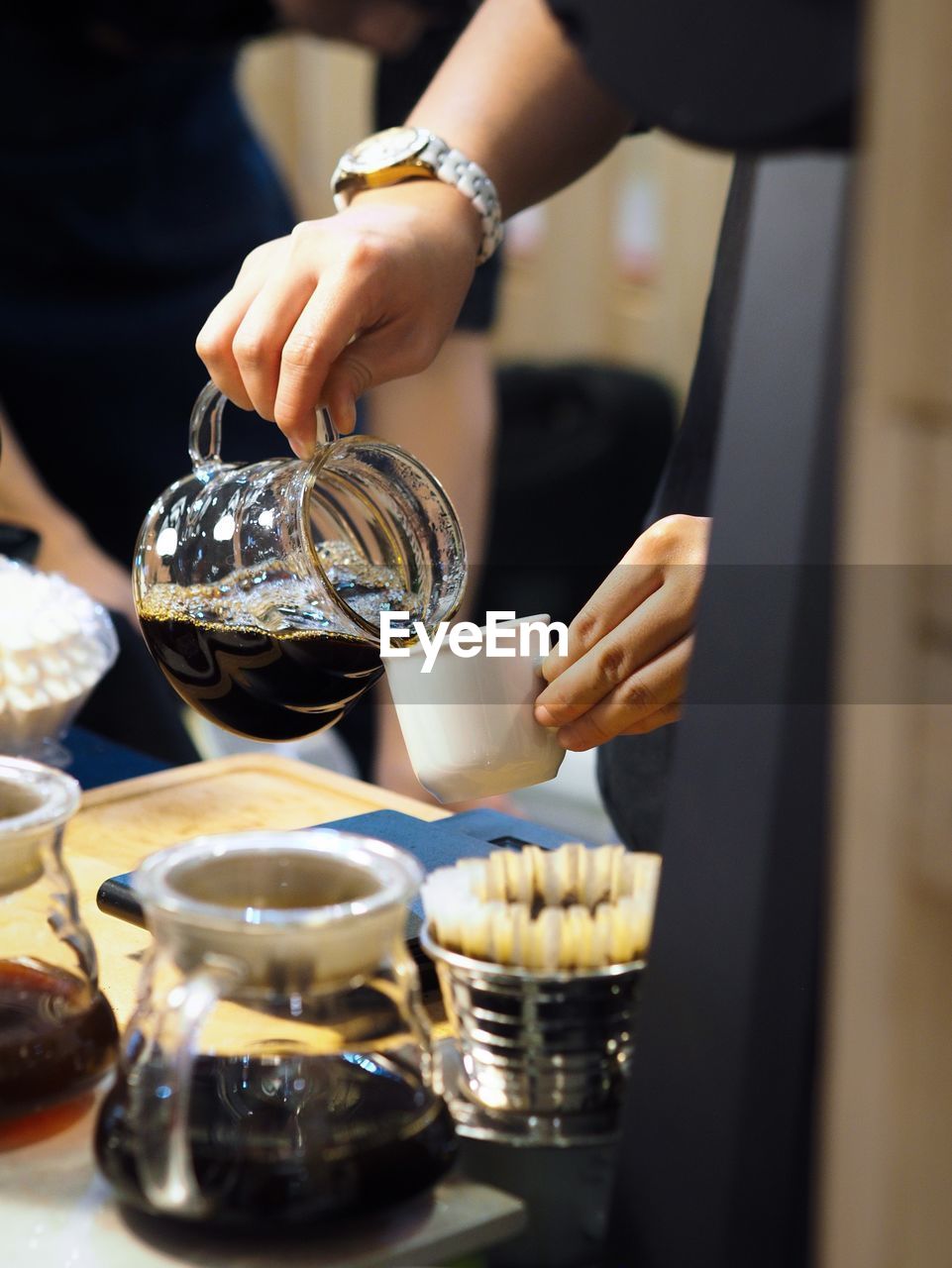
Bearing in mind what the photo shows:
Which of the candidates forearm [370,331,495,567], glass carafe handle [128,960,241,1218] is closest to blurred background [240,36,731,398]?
forearm [370,331,495,567]

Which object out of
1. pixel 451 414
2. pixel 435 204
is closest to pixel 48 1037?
pixel 435 204

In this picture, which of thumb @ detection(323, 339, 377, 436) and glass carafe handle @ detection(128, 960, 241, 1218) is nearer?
glass carafe handle @ detection(128, 960, 241, 1218)

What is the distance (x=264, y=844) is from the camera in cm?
58

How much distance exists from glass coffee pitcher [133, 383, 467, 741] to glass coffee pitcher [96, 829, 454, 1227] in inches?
9.1

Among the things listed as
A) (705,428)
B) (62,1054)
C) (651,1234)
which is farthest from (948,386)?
(705,428)

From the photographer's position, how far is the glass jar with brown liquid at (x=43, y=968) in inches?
23.8

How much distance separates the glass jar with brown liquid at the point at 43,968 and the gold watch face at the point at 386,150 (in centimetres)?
50

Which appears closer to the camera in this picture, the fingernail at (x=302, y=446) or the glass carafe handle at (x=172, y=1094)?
the glass carafe handle at (x=172, y=1094)

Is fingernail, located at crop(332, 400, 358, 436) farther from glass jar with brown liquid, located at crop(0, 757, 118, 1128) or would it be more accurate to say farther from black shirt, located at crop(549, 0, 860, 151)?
black shirt, located at crop(549, 0, 860, 151)

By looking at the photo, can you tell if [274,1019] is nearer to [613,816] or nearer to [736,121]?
[736,121]

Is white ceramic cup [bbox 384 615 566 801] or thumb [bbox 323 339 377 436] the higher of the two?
thumb [bbox 323 339 377 436]

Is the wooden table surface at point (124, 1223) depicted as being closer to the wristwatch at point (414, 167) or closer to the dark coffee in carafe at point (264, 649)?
the dark coffee in carafe at point (264, 649)

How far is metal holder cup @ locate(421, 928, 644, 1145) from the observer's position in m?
0.58

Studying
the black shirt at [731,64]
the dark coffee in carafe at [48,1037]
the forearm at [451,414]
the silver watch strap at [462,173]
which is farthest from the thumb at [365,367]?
the forearm at [451,414]
